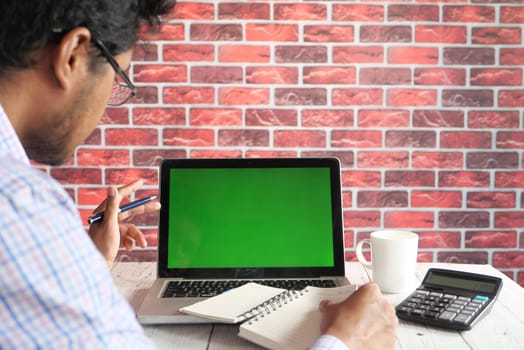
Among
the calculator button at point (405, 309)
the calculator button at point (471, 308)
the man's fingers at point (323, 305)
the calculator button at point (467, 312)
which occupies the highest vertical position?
the man's fingers at point (323, 305)

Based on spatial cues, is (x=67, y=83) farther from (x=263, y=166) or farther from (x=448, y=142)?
(x=448, y=142)

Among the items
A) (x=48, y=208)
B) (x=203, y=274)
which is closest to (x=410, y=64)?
(x=203, y=274)

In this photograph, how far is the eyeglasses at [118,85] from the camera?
718 mm

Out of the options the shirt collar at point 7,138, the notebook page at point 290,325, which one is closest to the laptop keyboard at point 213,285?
the notebook page at point 290,325

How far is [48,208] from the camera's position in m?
0.54

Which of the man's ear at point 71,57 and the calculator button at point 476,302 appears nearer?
the man's ear at point 71,57

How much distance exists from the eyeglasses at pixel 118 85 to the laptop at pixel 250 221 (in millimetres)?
306

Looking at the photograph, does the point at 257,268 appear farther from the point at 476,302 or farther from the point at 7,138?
the point at 7,138

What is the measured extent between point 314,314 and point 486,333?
286 mm

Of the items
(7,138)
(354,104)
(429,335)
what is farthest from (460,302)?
(354,104)

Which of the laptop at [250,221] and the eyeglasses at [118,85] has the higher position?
the eyeglasses at [118,85]

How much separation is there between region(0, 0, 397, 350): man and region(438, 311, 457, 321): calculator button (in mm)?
130

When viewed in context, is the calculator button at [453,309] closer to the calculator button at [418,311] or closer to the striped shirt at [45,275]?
the calculator button at [418,311]

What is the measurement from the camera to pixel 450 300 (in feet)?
3.44
